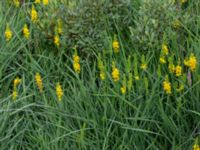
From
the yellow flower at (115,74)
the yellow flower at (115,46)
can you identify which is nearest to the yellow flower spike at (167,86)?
the yellow flower at (115,74)

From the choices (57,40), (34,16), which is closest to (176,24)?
(57,40)

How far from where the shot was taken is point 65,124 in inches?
98.7

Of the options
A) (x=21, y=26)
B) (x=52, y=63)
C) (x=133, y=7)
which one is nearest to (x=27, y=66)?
(x=52, y=63)

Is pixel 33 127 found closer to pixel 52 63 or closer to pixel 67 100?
pixel 67 100

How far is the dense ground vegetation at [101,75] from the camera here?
7.98 ft

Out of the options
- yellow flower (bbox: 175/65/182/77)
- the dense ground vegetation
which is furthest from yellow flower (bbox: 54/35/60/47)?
yellow flower (bbox: 175/65/182/77)

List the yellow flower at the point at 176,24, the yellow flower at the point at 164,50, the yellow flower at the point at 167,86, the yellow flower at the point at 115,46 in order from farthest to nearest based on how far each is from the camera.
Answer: the yellow flower at the point at 176,24 < the yellow flower at the point at 115,46 < the yellow flower at the point at 164,50 < the yellow flower at the point at 167,86

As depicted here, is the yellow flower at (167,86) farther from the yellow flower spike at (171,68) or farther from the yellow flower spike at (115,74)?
the yellow flower spike at (115,74)

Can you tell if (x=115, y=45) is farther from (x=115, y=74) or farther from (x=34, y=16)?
(x=34, y=16)

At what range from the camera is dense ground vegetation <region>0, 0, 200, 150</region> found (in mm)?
2432

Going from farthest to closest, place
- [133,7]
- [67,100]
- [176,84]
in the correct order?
[133,7], [67,100], [176,84]

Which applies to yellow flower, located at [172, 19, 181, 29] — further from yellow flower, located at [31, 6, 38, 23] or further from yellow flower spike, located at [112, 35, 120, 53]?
yellow flower, located at [31, 6, 38, 23]

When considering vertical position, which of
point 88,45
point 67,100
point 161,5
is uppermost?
point 161,5

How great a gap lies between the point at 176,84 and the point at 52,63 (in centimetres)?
85
